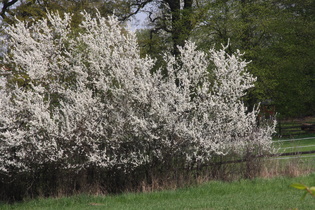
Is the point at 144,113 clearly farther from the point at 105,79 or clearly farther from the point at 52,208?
the point at 52,208

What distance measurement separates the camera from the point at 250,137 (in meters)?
10.5

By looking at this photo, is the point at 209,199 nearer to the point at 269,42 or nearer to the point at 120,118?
the point at 120,118

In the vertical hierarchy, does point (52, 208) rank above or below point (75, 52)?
below

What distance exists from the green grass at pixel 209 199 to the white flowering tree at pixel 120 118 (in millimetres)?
882

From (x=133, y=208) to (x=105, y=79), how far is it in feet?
12.7

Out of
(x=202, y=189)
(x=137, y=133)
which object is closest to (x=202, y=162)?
(x=202, y=189)

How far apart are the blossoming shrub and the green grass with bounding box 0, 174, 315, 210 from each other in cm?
86

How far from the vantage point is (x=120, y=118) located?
9.78m

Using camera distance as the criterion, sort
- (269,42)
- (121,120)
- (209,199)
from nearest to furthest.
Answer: (209,199) → (121,120) → (269,42)

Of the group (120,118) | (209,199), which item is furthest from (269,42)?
(209,199)

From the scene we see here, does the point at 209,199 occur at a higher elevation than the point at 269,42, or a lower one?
lower

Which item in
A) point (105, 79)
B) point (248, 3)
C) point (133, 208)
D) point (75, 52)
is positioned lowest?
point (133, 208)

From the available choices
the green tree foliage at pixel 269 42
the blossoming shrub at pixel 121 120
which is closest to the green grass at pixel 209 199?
the blossoming shrub at pixel 121 120

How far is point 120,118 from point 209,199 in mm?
2926
